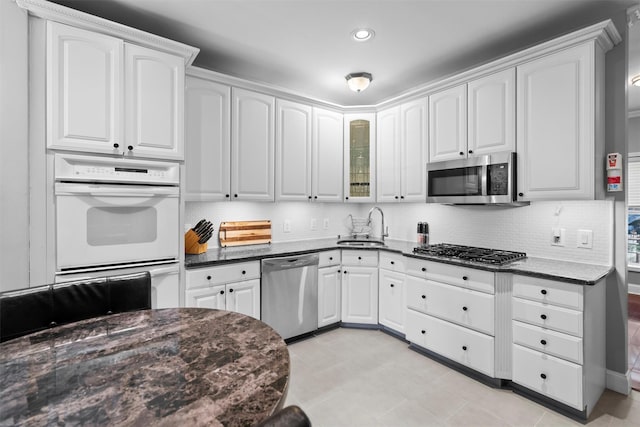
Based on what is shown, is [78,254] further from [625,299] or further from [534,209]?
[625,299]

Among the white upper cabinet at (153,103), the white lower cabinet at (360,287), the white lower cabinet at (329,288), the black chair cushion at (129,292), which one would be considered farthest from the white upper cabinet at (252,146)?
the black chair cushion at (129,292)

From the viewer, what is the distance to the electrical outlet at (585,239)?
2.42 m

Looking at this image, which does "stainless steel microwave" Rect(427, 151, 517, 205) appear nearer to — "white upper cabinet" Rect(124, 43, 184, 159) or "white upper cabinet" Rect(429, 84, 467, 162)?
"white upper cabinet" Rect(429, 84, 467, 162)

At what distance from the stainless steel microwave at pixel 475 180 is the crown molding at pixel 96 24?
2.35 metres

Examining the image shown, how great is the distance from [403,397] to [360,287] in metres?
1.29

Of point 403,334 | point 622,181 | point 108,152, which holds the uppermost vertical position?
point 108,152

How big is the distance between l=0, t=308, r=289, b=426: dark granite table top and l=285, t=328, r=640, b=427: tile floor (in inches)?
50.3

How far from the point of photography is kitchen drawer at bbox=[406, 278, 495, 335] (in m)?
2.40

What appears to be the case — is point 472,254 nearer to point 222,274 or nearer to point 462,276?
point 462,276

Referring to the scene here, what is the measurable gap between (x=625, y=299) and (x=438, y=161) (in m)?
1.73

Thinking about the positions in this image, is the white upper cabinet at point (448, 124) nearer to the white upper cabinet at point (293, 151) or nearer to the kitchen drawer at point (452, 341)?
the white upper cabinet at point (293, 151)

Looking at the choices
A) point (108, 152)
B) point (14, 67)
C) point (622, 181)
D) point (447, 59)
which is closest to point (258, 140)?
point (108, 152)

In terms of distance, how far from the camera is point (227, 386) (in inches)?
33.6

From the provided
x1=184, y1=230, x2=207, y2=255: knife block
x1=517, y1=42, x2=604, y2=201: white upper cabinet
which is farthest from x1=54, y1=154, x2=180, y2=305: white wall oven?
x1=517, y1=42, x2=604, y2=201: white upper cabinet
